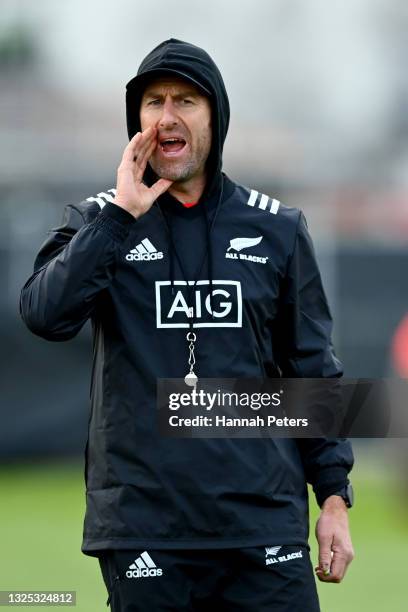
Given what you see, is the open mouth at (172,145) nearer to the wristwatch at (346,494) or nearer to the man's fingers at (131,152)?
the man's fingers at (131,152)

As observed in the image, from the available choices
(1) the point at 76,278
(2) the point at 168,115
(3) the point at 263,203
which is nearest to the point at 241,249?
(3) the point at 263,203

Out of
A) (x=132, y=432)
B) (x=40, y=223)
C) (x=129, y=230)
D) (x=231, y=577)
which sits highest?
(x=40, y=223)

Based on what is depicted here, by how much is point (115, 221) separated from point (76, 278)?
219mm

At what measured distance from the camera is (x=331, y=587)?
27.8 feet

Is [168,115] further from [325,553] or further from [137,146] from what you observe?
[325,553]

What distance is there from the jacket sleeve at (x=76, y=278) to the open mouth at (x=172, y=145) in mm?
316

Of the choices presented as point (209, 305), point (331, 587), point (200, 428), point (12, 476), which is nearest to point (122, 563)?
point (200, 428)

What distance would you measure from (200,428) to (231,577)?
1.39 feet

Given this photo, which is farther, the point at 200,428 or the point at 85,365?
the point at 85,365

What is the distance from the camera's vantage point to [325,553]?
14.0 ft

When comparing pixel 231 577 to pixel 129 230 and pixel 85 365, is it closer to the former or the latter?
pixel 129 230

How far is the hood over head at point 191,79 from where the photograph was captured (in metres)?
4.36

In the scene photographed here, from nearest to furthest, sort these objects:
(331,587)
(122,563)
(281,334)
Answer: (122,563) < (281,334) < (331,587)

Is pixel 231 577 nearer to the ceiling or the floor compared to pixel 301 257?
nearer to the floor
